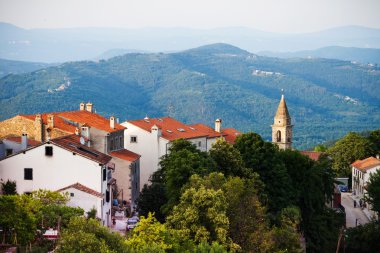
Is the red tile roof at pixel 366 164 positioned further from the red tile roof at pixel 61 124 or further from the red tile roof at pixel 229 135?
the red tile roof at pixel 61 124

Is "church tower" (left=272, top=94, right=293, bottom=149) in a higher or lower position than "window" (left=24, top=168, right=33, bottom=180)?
lower

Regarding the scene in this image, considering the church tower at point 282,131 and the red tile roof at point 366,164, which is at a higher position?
the church tower at point 282,131

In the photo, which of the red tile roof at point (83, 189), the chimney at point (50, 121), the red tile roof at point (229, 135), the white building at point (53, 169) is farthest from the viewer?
the red tile roof at point (229, 135)

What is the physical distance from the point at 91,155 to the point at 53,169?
2779 mm

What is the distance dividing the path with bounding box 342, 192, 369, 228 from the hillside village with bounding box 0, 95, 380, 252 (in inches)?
41.0

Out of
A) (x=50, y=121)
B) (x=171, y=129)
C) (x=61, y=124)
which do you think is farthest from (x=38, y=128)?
(x=171, y=129)

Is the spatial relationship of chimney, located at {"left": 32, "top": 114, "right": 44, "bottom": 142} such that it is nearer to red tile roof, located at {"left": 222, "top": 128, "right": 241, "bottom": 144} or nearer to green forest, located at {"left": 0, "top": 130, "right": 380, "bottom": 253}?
green forest, located at {"left": 0, "top": 130, "right": 380, "bottom": 253}

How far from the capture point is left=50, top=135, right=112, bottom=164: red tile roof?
5012cm

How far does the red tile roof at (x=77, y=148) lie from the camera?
5012 cm

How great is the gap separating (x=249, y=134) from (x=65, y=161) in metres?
22.2

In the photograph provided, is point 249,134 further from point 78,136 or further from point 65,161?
point 65,161

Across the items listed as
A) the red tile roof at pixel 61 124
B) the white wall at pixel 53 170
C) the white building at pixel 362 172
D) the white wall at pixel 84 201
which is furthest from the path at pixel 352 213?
the white wall at pixel 84 201

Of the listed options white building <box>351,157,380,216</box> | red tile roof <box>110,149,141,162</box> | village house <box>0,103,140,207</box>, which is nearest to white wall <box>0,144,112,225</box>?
village house <box>0,103,140,207</box>

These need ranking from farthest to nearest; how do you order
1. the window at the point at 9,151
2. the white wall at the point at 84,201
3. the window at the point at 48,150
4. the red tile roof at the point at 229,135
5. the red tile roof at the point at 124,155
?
the red tile roof at the point at 229,135
the red tile roof at the point at 124,155
the window at the point at 9,151
the window at the point at 48,150
the white wall at the point at 84,201
